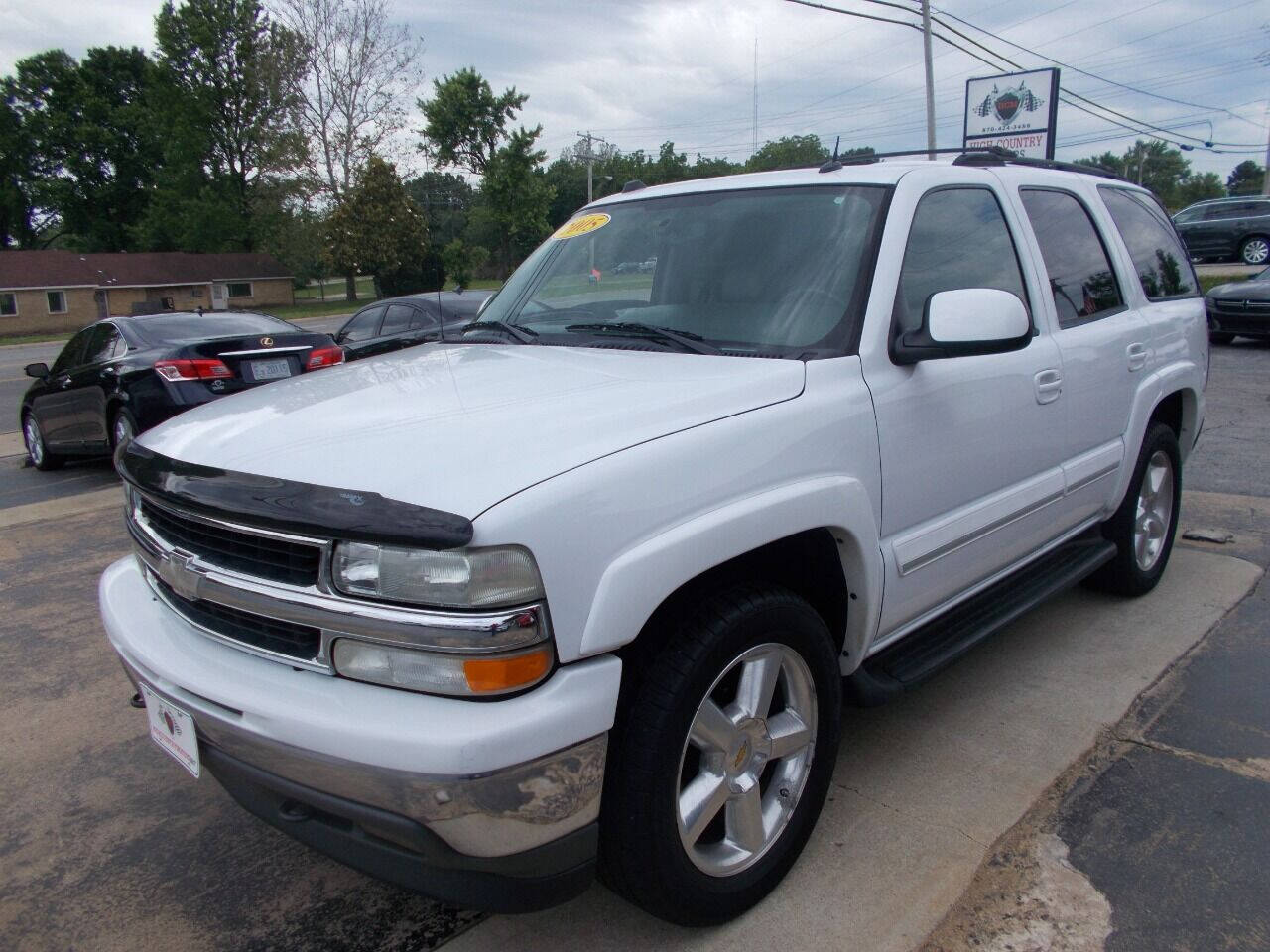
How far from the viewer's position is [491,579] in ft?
5.94

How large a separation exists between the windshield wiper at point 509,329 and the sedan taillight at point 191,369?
5.05 m

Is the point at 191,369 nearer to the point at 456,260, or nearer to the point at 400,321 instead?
the point at 400,321

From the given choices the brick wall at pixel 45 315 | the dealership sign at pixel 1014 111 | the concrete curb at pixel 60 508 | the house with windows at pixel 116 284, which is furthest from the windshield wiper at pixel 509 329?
the brick wall at pixel 45 315

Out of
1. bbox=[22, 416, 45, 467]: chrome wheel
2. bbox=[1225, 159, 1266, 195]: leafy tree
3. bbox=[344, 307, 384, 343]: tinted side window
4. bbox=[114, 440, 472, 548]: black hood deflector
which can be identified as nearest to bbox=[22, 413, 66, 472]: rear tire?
bbox=[22, 416, 45, 467]: chrome wheel

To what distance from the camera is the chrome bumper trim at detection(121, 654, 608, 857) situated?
5.77 feet

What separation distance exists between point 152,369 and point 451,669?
7136mm

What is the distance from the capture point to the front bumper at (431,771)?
1.76 m

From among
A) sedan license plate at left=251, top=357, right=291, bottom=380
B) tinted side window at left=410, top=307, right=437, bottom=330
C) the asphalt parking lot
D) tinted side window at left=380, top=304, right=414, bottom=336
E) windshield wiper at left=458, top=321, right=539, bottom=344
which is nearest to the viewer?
the asphalt parking lot

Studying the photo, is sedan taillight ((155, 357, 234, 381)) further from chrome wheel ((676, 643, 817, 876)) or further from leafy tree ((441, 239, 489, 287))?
leafy tree ((441, 239, 489, 287))

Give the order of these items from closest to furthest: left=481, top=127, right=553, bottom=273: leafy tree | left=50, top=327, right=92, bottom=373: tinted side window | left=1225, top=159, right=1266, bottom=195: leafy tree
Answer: left=50, top=327, right=92, bottom=373: tinted side window, left=481, top=127, right=553, bottom=273: leafy tree, left=1225, top=159, right=1266, bottom=195: leafy tree

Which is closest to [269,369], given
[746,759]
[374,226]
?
[746,759]

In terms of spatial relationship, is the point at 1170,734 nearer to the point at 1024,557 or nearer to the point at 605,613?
the point at 1024,557

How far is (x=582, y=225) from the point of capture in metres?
3.75

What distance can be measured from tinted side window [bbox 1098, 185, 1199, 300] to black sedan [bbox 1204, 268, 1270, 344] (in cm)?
1048
